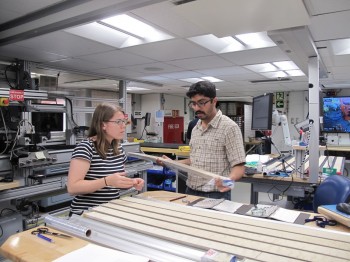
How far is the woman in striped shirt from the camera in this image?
1423mm

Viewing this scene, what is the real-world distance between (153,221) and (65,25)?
1.99 metres

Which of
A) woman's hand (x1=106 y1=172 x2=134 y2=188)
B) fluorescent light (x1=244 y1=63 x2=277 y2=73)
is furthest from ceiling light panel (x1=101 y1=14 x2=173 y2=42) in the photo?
fluorescent light (x1=244 y1=63 x2=277 y2=73)

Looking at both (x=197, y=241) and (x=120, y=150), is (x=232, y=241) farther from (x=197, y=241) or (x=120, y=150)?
(x=120, y=150)

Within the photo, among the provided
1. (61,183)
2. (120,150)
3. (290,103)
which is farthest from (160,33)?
(290,103)

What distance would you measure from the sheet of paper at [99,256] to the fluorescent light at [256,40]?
9.21 ft

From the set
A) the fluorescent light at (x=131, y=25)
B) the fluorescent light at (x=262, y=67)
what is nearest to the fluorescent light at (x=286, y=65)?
the fluorescent light at (x=262, y=67)

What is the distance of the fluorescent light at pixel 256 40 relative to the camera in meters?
3.14

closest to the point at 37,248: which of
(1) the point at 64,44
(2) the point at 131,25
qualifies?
(2) the point at 131,25

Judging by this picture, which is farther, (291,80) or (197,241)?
(291,80)

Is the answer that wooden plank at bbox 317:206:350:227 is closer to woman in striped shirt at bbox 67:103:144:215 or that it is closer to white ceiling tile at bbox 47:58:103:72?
woman in striped shirt at bbox 67:103:144:215

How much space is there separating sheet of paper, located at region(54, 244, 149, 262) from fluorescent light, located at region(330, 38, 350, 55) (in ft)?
11.0

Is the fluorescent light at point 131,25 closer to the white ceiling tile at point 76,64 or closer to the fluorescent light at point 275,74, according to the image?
the white ceiling tile at point 76,64

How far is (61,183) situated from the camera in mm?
3223

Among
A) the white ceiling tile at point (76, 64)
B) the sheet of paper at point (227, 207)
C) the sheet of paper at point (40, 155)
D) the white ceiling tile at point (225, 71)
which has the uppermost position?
the white ceiling tile at point (225, 71)
